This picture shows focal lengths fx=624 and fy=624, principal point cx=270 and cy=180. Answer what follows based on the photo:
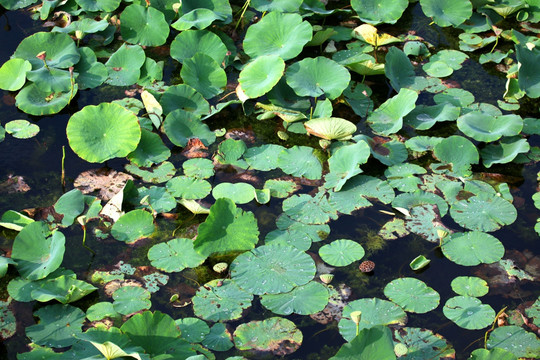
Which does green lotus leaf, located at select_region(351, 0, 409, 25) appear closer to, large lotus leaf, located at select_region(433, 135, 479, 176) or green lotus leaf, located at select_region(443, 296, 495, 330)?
large lotus leaf, located at select_region(433, 135, 479, 176)

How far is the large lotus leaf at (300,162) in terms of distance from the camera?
3.96 meters

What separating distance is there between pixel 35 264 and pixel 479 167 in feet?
9.15

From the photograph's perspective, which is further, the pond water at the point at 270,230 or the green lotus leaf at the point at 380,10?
the green lotus leaf at the point at 380,10

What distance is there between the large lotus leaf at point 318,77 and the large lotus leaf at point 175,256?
4.72 feet

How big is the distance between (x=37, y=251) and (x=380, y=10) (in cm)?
335

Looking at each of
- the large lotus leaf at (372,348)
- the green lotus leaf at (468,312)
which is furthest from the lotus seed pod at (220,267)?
the green lotus leaf at (468,312)

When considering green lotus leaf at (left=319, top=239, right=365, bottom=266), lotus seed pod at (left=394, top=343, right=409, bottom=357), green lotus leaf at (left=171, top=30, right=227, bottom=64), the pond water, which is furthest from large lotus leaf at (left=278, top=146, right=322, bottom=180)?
lotus seed pod at (left=394, top=343, right=409, bottom=357)

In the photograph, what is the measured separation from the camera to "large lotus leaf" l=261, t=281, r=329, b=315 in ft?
10.4

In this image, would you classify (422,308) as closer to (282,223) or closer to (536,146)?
(282,223)

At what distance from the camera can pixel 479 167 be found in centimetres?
410

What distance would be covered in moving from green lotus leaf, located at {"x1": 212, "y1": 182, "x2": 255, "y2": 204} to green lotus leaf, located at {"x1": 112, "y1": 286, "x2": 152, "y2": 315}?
0.78 meters

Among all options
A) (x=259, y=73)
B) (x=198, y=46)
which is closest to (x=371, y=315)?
(x=259, y=73)

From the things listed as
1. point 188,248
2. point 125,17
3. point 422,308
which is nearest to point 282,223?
point 188,248

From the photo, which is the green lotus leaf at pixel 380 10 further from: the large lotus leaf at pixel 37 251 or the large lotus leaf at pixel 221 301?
the large lotus leaf at pixel 37 251
